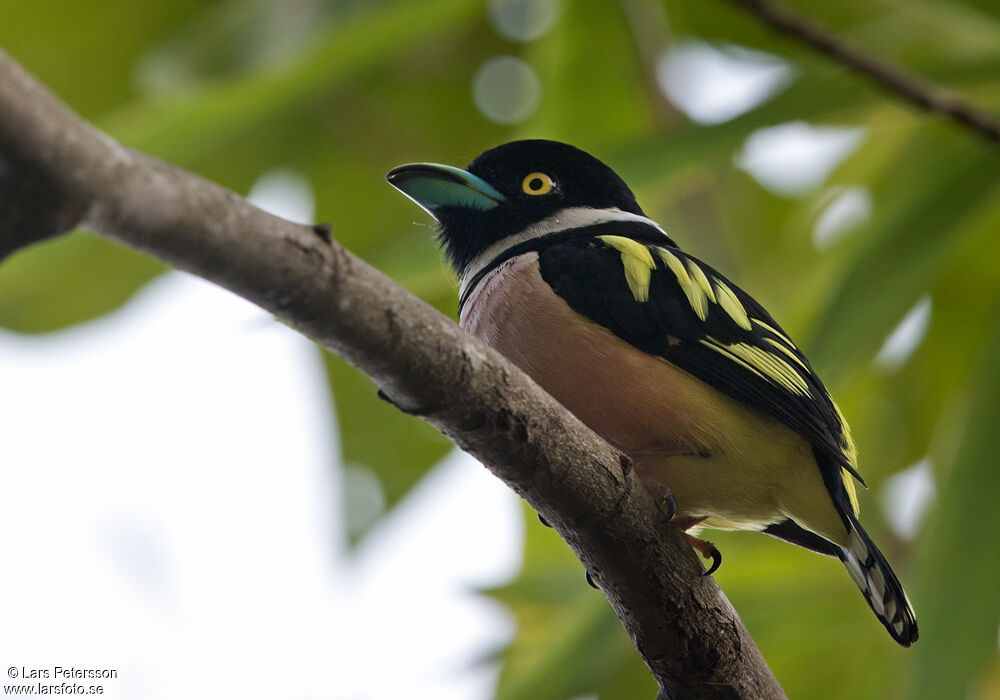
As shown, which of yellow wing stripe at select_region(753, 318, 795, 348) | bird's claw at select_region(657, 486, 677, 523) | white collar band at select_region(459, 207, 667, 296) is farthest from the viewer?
white collar band at select_region(459, 207, 667, 296)

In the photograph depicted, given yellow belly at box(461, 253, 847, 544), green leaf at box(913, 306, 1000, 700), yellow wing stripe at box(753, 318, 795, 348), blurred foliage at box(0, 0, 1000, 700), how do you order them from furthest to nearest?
blurred foliage at box(0, 0, 1000, 700) < green leaf at box(913, 306, 1000, 700) < yellow wing stripe at box(753, 318, 795, 348) < yellow belly at box(461, 253, 847, 544)

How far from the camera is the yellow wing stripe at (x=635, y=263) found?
10.2 ft

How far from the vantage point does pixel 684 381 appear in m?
3.03

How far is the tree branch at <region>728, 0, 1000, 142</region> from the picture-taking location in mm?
3846

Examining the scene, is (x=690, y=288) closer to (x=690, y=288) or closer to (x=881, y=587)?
(x=690, y=288)

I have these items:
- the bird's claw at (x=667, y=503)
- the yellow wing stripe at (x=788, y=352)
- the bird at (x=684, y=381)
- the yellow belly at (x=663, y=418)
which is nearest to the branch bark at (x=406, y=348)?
the bird's claw at (x=667, y=503)

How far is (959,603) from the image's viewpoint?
404cm

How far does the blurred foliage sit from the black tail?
884 millimetres

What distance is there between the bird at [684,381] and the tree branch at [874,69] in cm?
102

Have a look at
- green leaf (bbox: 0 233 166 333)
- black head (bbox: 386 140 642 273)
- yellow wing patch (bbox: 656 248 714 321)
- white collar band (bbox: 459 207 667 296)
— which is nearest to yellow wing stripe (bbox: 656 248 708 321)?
yellow wing patch (bbox: 656 248 714 321)

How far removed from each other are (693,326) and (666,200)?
2642 mm

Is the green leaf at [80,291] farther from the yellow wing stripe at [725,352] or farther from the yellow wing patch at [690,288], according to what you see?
the yellow wing stripe at [725,352]

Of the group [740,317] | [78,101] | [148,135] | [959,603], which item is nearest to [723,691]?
[740,317]

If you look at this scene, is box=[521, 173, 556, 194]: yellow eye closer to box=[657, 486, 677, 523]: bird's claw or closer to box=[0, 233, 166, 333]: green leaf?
box=[657, 486, 677, 523]: bird's claw
